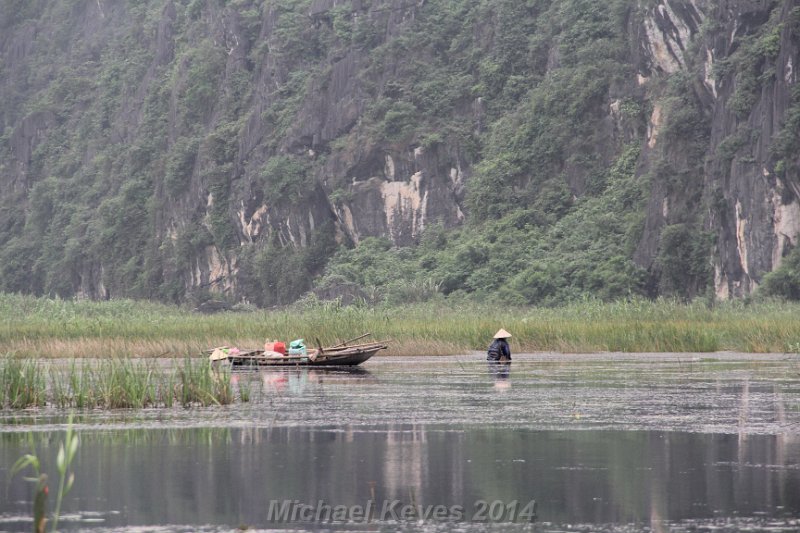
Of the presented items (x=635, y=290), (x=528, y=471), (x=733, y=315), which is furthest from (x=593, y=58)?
(x=528, y=471)

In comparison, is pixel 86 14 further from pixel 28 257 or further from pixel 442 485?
pixel 442 485

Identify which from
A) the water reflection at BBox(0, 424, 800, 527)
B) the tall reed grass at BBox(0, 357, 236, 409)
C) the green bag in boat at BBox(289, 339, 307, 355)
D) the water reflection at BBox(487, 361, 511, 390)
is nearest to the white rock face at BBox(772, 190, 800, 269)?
the water reflection at BBox(487, 361, 511, 390)

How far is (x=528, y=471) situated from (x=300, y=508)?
2753 mm

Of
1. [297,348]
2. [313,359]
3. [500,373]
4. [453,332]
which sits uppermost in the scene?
[453,332]

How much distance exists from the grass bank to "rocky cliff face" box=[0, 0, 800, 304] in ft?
36.5

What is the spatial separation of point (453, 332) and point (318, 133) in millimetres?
37917

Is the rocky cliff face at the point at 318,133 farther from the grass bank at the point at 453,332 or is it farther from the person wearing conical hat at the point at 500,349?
the person wearing conical hat at the point at 500,349

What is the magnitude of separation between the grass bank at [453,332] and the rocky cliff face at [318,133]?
438 inches

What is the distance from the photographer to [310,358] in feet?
101

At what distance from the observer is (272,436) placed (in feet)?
57.8

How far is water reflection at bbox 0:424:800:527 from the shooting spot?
42.6 feet

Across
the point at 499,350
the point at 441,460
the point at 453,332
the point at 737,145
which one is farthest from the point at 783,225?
the point at 441,460

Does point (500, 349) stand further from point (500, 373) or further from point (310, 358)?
point (310, 358)

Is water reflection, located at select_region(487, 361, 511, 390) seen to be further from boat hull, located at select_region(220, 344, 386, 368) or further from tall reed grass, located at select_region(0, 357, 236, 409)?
tall reed grass, located at select_region(0, 357, 236, 409)
